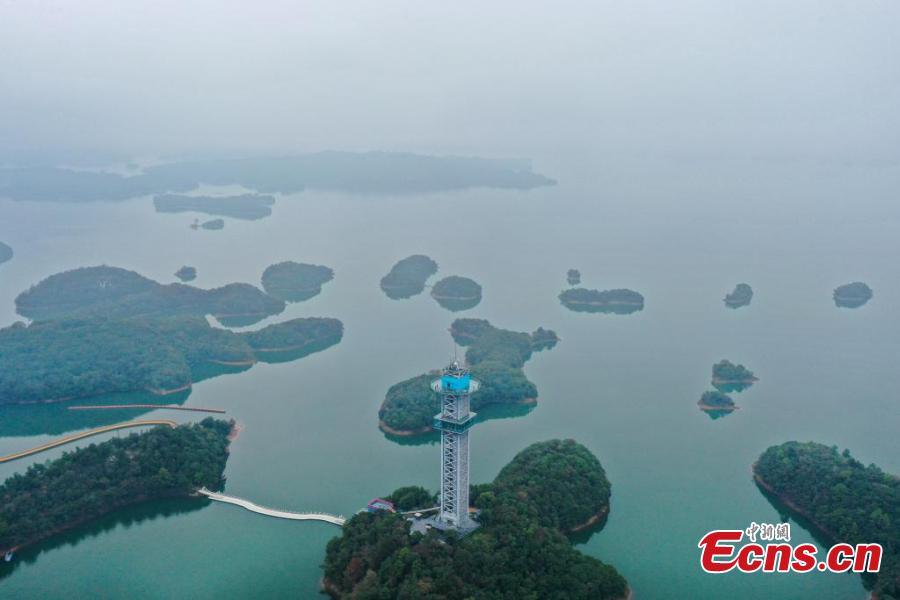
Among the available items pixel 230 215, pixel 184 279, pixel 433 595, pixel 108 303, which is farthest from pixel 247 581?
pixel 230 215

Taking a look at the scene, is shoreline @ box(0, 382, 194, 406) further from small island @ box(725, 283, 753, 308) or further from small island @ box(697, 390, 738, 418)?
small island @ box(725, 283, 753, 308)

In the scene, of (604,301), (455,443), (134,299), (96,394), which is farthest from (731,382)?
(134,299)

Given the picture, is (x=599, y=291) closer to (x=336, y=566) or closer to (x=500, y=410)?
(x=500, y=410)

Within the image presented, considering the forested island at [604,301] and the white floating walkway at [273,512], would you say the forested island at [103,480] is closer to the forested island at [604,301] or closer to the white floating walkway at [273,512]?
the white floating walkway at [273,512]

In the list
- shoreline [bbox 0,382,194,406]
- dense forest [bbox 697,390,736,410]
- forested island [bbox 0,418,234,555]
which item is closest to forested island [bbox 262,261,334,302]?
shoreline [bbox 0,382,194,406]

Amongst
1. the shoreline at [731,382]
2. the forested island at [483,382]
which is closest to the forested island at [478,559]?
the forested island at [483,382]

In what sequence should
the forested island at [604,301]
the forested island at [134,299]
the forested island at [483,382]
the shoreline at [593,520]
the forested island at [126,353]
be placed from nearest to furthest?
the shoreline at [593,520]
the forested island at [483,382]
the forested island at [126,353]
the forested island at [134,299]
the forested island at [604,301]

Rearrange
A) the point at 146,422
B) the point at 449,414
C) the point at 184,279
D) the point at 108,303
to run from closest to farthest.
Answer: the point at 449,414 → the point at 146,422 → the point at 108,303 → the point at 184,279
